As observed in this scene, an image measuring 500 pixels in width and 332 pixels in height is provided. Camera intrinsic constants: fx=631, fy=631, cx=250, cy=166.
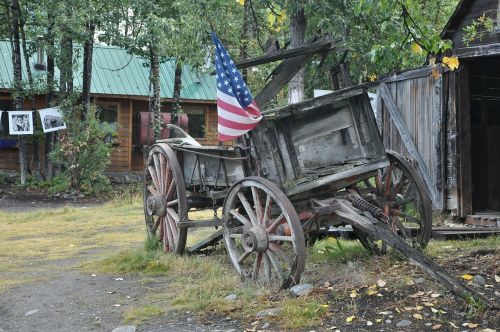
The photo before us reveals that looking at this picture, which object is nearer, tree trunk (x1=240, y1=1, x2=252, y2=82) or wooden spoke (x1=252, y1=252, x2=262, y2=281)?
wooden spoke (x1=252, y1=252, x2=262, y2=281)

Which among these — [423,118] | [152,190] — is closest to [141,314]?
[152,190]

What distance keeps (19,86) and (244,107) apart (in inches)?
650

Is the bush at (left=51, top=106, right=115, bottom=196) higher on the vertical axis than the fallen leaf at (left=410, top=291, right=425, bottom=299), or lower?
higher

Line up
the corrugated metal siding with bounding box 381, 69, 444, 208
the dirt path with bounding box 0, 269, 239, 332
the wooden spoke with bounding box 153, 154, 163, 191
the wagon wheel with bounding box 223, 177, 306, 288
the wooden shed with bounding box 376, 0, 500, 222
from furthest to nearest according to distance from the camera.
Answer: the corrugated metal siding with bounding box 381, 69, 444, 208 < the wooden shed with bounding box 376, 0, 500, 222 < the wooden spoke with bounding box 153, 154, 163, 191 < the wagon wheel with bounding box 223, 177, 306, 288 < the dirt path with bounding box 0, 269, 239, 332

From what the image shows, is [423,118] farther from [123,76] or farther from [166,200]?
[123,76]

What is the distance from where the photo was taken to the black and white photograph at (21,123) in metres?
21.1

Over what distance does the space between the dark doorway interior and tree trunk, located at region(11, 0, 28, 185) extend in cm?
1479

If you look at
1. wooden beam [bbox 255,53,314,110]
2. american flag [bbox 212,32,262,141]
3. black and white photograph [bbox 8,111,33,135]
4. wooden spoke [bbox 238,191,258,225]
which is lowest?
wooden spoke [bbox 238,191,258,225]

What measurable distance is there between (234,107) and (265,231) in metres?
1.31

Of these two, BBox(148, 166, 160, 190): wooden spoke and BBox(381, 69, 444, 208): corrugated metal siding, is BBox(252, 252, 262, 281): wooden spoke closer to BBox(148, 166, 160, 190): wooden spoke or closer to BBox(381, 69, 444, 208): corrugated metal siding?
BBox(148, 166, 160, 190): wooden spoke

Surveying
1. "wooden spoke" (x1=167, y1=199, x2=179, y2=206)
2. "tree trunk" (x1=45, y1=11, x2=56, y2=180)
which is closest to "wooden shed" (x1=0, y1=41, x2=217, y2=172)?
"tree trunk" (x1=45, y1=11, x2=56, y2=180)

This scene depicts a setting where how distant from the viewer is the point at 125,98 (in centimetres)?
2531

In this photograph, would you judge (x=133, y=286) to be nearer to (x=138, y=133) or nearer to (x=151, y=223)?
(x=151, y=223)

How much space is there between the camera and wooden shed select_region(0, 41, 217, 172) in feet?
78.8
